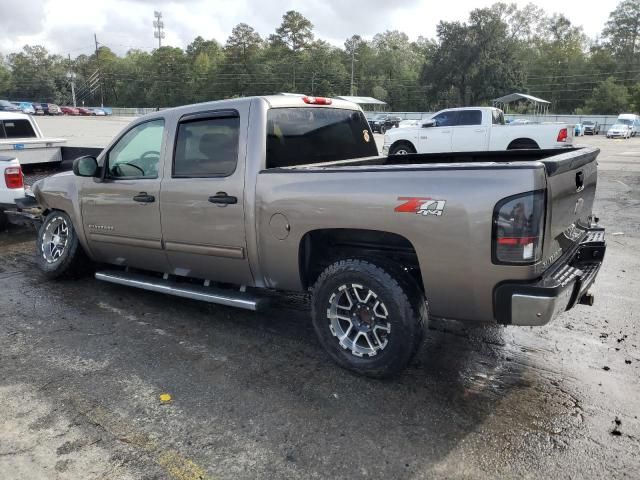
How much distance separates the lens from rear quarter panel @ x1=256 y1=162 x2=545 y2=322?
284cm

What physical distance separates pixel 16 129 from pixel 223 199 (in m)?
6.84

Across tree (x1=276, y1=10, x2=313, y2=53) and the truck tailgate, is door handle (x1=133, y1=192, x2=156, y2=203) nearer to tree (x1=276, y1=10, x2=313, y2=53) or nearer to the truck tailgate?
the truck tailgate

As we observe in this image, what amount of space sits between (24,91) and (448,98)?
95393mm

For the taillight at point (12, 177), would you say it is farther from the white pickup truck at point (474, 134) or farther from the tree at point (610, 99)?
the tree at point (610, 99)

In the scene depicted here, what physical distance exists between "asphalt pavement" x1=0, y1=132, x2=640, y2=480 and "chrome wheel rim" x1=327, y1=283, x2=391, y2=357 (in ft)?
0.75

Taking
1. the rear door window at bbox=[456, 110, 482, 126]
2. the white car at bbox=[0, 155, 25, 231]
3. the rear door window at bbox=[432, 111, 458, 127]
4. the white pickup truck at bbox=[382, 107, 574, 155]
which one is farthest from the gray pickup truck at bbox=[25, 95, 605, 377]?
the rear door window at bbox=[432, 111, 458, 127]

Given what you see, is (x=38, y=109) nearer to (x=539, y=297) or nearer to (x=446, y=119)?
(x=446, y=119)

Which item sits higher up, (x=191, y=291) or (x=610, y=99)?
(x=610, y=99)

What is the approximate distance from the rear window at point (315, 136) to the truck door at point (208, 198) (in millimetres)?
252

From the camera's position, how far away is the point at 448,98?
274 feet

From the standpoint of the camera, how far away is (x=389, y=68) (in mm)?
107125

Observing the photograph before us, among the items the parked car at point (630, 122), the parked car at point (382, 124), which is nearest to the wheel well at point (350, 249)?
the parked car at point (382, 124)

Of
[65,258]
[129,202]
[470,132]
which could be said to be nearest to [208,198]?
[129,202]

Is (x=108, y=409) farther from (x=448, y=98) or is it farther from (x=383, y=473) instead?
(x=448, y=98)
